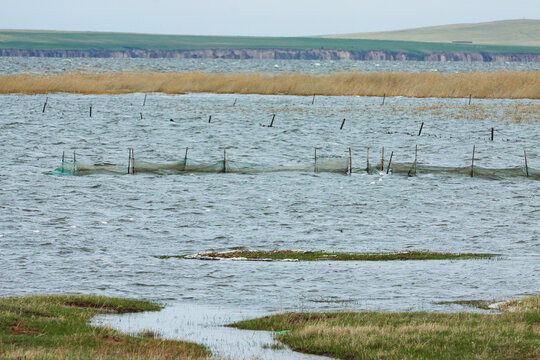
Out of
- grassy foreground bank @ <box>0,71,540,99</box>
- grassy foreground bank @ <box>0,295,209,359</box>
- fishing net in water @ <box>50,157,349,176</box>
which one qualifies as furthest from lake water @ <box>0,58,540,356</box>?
grassy foreground bank @ <box>0,71,540,99</box>

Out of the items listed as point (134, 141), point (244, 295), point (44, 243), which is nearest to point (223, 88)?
point (134, 141)

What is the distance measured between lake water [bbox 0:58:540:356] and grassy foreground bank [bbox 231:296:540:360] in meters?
1.75

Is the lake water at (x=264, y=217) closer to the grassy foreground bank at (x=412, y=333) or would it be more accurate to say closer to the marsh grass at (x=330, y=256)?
the marsh grass at (x=330, y=256)

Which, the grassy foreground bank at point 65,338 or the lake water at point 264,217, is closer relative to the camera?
the grassy foreground bank at point 65,338

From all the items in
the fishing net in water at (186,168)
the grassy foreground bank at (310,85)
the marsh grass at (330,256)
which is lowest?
the fishing net in water at (186,168)

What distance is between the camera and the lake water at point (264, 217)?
23.9m

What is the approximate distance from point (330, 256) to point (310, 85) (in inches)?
3037

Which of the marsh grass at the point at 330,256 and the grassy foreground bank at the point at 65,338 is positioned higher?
the grassy foreground bank at the point at 65,338

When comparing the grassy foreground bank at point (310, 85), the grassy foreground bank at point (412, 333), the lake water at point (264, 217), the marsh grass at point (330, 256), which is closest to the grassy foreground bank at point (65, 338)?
the lake water at point (264, 217)

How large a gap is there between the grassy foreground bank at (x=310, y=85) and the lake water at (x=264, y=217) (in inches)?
896

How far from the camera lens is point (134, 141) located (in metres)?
64.3

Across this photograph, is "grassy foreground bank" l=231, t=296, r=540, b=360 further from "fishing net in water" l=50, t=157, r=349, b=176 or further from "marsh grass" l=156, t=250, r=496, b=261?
"fishing net in water" l=50, t=157, r=349, b=176

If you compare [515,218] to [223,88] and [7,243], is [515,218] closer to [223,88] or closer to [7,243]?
[7,243]

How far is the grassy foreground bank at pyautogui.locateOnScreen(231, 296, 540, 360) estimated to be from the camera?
16.3m
